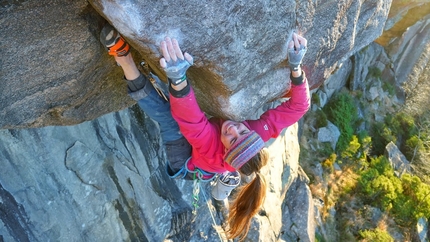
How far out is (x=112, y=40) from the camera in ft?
9.00

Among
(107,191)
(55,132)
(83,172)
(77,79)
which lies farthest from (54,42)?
(107,191)

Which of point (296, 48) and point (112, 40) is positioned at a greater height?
point (112, 40)

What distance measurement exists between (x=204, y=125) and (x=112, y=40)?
3.21 feet

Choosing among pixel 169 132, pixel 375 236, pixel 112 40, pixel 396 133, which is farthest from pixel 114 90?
pixel 396 133

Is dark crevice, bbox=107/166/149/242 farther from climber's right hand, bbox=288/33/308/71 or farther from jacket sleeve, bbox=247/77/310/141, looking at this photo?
climber's right hand, bbox=288/33/308/71

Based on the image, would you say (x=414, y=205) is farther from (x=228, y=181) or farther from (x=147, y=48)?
(x=147, y=48)

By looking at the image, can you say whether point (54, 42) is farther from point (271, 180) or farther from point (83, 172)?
point (271, 180)

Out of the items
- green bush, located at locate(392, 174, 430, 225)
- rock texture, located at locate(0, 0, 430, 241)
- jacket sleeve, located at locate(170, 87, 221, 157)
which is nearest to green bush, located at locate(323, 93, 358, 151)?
green bush, located at locate(392, 174, 430, 225)

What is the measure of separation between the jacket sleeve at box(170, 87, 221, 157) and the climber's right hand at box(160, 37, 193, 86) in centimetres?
24

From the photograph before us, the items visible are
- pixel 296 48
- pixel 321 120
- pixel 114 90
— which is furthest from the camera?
pixel 321 120

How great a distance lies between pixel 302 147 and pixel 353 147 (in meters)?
2.56

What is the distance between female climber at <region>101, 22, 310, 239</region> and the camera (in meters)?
2.74

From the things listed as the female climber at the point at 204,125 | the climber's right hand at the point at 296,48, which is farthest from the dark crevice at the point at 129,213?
the climber's right hand at the point at 296,48

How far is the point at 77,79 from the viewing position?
303 cm
